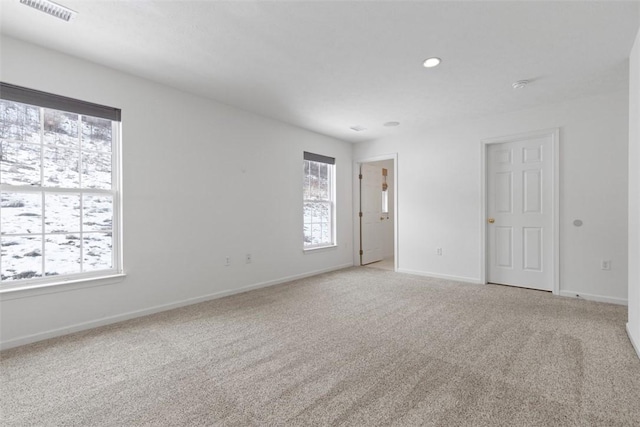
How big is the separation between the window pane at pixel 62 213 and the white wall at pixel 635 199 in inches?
188

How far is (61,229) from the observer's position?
276 centimetres

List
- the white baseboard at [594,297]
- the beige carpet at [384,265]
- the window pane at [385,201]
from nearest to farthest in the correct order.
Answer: the white baseboard at [594,297] → the beige carpet at [384,265] → the window pane at [385,201]

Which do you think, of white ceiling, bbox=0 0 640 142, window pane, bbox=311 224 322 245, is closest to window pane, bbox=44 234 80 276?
white ceiling, bbox=0 0 640 142

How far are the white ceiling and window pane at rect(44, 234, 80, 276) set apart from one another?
1.70 metres

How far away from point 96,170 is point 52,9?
53.9 inches

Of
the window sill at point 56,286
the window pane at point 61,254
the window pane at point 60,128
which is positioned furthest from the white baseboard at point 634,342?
the window pane at point 60,128

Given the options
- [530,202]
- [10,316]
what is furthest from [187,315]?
[530,202]

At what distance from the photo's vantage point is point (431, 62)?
2820 millimetres

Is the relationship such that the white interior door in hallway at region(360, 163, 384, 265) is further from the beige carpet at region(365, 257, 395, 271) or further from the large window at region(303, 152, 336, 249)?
the large window at region(303, 152, 336, 249)

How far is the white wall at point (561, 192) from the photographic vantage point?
3549mm

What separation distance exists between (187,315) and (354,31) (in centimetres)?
317

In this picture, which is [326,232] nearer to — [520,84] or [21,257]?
[520,84]

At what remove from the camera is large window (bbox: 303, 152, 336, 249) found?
5.26 meters

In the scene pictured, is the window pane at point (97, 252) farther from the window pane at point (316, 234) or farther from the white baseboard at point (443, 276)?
the white baseboard at point (443, 276)
